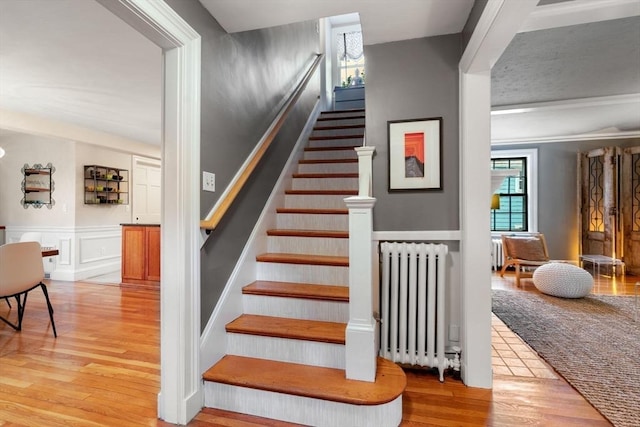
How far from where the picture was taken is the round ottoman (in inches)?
145

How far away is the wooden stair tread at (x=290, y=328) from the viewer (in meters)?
1.79

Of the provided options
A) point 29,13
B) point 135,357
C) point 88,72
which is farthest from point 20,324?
point 29,13

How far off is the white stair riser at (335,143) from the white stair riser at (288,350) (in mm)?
2544

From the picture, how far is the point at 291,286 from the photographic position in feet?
7.25

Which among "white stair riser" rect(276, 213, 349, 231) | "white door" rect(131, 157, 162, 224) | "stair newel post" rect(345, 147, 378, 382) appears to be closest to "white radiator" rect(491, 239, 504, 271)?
"white stair riser" rect(276, 213, 349, 231)

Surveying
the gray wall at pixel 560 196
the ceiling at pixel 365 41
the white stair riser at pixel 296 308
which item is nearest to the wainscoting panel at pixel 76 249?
the ceiling at pixel 365 41

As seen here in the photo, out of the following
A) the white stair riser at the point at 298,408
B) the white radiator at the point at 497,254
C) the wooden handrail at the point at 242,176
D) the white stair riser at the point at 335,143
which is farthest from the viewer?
the white radiator at the point at 497,254

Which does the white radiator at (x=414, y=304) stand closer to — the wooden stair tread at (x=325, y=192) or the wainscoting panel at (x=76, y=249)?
the wooden stair tread at (x=325, y=192)

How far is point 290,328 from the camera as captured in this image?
6.19 feet

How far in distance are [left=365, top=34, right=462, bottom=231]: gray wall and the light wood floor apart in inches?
40.3

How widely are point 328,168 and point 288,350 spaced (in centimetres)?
207

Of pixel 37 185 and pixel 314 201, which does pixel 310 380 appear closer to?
pixel 314 201

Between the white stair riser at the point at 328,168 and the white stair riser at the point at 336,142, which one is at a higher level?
the white stair riser at the point at 336,142

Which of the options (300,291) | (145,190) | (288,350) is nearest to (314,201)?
(300,291)
